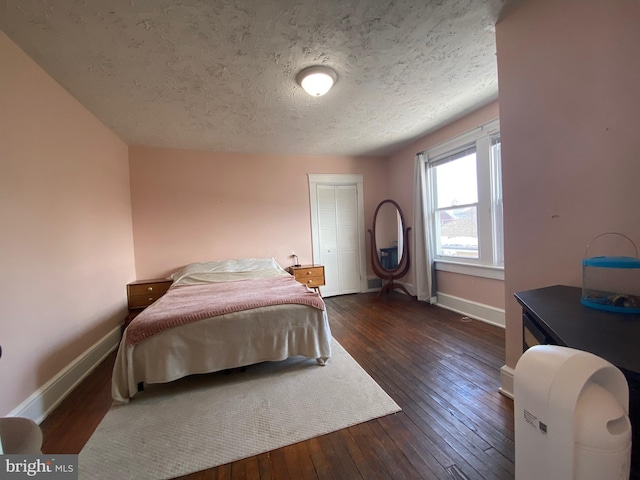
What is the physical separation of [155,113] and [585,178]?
344cm

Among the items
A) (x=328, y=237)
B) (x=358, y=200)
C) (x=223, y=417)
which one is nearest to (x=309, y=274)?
(x=328, y=237)

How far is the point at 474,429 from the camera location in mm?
1355

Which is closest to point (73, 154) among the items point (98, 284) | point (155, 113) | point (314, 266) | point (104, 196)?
point (104, 196)

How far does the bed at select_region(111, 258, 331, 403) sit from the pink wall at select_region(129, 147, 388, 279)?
1468 millimetres

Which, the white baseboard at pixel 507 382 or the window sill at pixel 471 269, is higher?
the window sill at pixel 471 269

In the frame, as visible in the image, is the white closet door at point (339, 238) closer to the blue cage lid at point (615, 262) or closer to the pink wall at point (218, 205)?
the pink wall at point (218, 205)

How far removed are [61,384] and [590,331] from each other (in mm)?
3034

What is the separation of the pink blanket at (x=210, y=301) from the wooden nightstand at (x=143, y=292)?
0.67 meters

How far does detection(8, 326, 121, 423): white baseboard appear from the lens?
1508 millimetres

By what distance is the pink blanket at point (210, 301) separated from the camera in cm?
176

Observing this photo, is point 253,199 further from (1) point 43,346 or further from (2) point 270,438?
(2) point 270,438

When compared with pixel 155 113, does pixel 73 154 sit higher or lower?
lower

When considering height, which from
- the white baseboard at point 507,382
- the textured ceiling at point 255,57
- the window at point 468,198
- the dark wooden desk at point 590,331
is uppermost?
the textured ceiling at point 255,57

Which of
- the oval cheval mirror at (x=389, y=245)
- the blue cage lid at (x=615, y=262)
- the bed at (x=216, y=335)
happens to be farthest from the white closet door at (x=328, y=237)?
the blue cage lid at (x=615, y=262)
